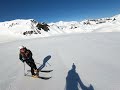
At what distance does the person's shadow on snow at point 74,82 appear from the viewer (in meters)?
8.57

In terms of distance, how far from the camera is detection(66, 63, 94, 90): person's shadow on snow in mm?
8573

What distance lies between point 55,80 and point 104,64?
3720 mm

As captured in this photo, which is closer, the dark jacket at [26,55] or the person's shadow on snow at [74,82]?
the person's shadow on snow at [74,82]

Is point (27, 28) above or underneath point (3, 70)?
above

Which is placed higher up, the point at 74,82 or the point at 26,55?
the point at 26,55

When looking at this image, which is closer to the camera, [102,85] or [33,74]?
[102,85]

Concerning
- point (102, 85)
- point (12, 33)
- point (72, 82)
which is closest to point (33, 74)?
point (72, 82)

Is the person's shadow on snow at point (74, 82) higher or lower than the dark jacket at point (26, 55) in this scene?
lower

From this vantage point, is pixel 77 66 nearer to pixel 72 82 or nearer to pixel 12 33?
pixel 72 82

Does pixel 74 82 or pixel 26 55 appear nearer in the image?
pixel 74 82

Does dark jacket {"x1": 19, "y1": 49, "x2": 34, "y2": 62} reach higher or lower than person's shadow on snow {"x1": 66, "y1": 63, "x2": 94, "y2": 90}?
higher

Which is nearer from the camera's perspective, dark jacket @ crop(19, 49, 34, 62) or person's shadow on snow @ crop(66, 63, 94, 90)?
person's shadow on snow @ crop(66, 63, 94, 90)

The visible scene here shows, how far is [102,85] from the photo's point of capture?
28.0 ft

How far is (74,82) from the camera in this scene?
937 centimetres
